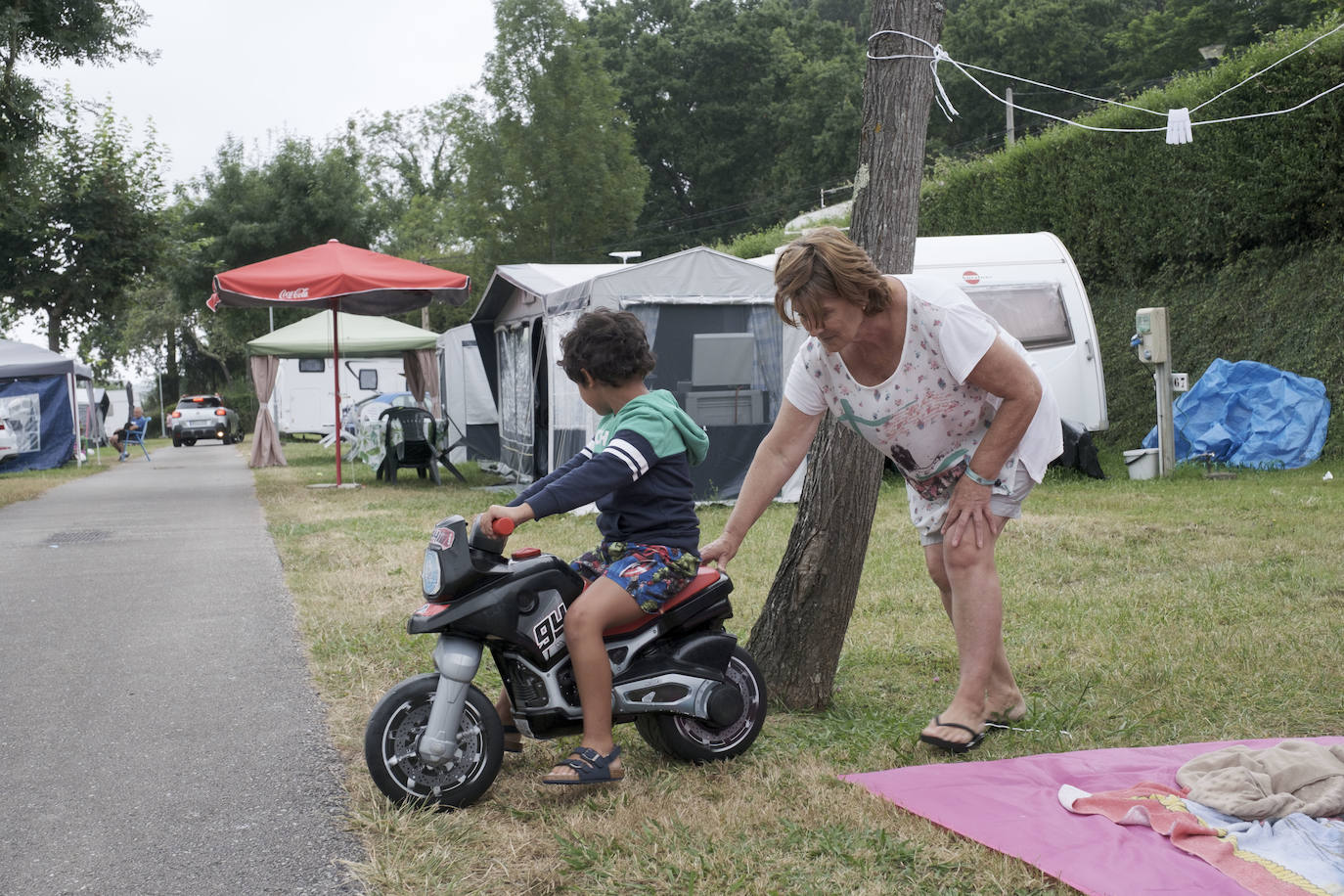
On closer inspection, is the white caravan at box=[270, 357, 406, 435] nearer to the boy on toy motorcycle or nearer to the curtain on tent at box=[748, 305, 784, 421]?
the curtain on tent at box=[748, 305, 784, 421]

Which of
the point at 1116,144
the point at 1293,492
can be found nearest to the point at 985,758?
the point at 1293,492

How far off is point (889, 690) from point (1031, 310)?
27.7ft

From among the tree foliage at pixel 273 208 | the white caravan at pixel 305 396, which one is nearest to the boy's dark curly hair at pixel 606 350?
the white caravan at pixel 305 396

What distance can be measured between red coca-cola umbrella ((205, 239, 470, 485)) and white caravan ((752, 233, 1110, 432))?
4188 mm

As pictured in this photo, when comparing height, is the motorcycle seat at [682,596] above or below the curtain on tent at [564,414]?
below

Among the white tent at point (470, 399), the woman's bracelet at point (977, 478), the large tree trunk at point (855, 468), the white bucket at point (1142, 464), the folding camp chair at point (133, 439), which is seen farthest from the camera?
the folding camp chair at point (133, 439)

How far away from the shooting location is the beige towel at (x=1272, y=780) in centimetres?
291

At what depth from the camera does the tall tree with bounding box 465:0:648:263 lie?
3142cm

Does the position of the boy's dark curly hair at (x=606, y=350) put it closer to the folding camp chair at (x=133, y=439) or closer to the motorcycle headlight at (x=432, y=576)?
the motorcycle headlight at (x=432, y=576)

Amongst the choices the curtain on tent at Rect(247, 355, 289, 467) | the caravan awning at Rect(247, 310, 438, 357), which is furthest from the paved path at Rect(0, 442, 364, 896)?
the curtain on tent at Rect(247, 355, 289, 467)

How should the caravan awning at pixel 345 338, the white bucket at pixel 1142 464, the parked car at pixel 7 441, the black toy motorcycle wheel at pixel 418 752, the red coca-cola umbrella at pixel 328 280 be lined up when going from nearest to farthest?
the black toy motorcycle wheel at pixel 418 752
the white bucket at pixel 1142 464
the red coca-cola umbrella at pixel 328 280
the caravan awning at pixel 345 338
the parked car at pixel 7 441

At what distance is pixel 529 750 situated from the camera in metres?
3.84

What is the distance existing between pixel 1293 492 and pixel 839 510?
6.61 m

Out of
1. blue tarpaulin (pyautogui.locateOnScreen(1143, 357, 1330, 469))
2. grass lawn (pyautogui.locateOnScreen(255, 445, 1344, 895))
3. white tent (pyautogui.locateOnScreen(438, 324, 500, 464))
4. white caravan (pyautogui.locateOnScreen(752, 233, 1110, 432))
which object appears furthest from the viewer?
white tent (pyautogui.locateOnScreen(438, 324, 500, 464))
